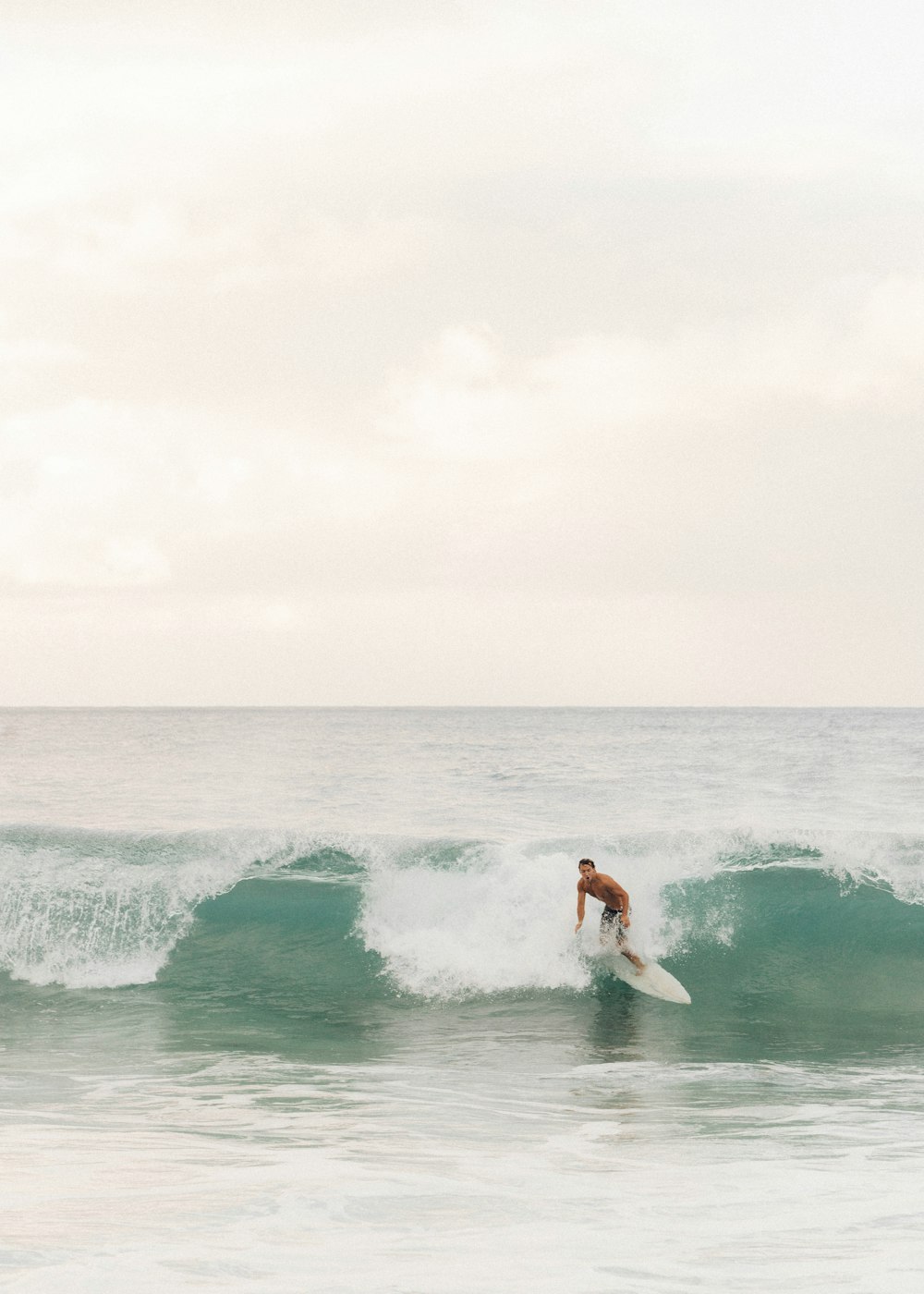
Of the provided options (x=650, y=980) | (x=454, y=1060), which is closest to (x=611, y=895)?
(x=650, y=980)

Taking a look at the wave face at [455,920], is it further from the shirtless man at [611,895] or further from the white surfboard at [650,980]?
the shirtless man at [611,895]

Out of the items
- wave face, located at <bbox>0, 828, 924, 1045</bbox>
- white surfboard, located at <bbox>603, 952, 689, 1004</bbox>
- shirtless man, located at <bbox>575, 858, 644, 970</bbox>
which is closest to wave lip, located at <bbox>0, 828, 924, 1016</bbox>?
wave face, located at <bbox>0, 828, 924, 1045</bbox>

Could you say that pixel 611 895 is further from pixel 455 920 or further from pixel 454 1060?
pixel 454 1060

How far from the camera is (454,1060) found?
1041 cm

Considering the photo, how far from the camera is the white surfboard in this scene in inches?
511

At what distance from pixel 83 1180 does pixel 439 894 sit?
31.4 feet

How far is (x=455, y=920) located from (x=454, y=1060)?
4.79 metres

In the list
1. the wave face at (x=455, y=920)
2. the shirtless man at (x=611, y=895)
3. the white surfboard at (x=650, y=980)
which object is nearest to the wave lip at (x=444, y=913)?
the wave face at (x=455, y=920)

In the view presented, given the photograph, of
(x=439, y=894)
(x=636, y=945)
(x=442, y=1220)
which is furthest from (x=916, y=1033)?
(x=442, y=1220)

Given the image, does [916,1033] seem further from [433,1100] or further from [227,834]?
[227,834]

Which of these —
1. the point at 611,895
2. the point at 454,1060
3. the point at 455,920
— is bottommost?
the point at 454,1060

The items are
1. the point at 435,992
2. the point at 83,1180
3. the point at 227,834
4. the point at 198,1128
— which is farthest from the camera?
the point at 227,834

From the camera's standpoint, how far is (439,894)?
1588 centimetres

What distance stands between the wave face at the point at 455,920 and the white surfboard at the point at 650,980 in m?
0.19
